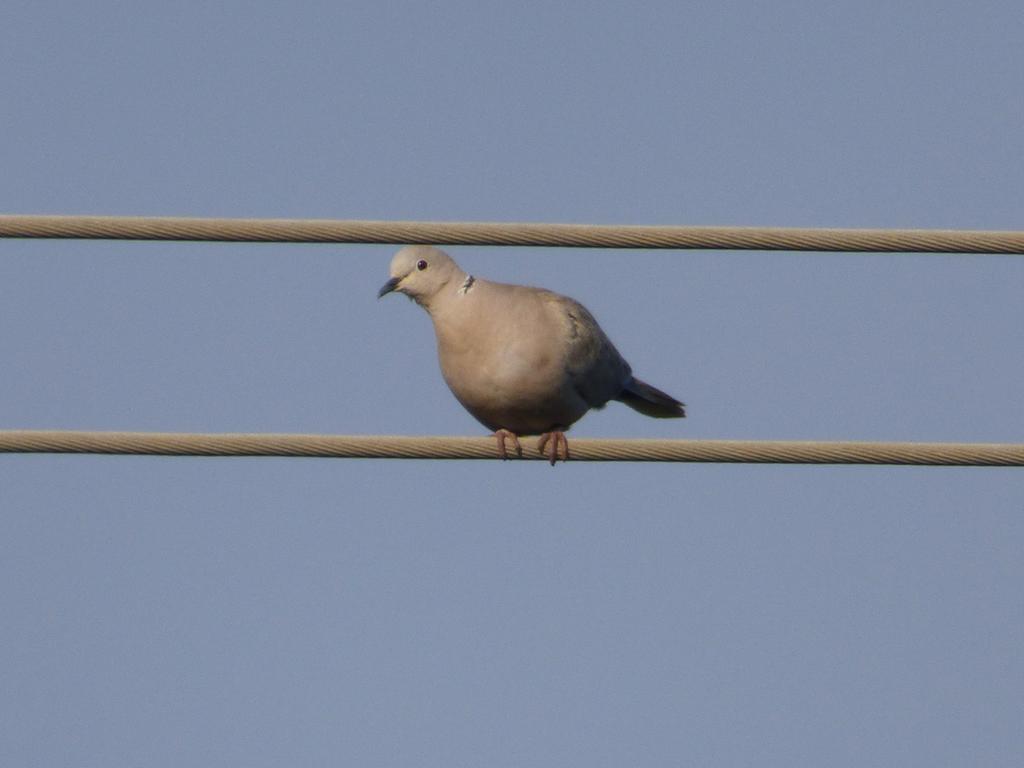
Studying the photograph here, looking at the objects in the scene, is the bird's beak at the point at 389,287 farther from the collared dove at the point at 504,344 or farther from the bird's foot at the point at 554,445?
the bird's foot at the point at 554,445

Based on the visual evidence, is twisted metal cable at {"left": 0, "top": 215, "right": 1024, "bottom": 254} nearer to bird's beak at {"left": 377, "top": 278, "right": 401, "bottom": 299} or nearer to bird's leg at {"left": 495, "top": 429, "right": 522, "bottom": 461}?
bird's leg at {"left": 495, "top": 429, "right": 522, "bottom": 461}

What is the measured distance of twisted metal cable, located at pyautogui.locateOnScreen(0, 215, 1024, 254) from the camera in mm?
6840

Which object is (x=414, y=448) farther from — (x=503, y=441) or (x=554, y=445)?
(x=554, y=445)

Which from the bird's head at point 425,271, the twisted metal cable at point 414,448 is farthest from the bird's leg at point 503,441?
the bird's head at point 425,271

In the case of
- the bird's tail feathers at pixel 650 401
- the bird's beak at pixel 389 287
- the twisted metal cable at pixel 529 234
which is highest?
the twisted metal cable at pixel 529 234

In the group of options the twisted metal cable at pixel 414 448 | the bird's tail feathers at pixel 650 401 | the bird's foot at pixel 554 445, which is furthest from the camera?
the bird's tail feathers at pixel 650 401

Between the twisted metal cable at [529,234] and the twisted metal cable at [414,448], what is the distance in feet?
2.13

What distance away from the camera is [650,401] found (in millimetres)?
10547

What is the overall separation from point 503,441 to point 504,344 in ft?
3.20

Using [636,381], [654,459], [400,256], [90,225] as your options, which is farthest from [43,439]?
[636,381]

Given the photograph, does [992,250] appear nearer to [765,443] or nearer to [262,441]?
[765,443]

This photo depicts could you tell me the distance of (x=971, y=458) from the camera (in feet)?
22.4

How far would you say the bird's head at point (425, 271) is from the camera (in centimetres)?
920

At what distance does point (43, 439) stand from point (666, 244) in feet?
7.02
